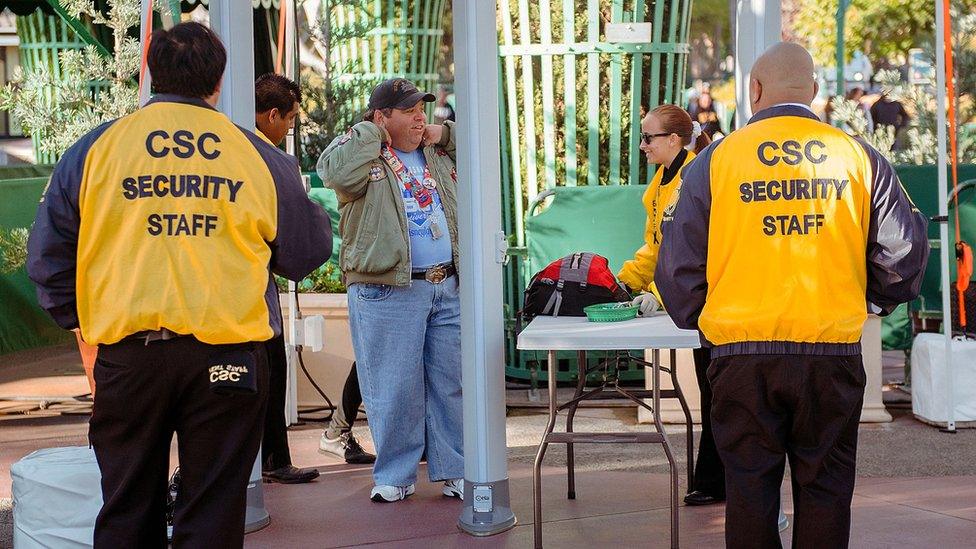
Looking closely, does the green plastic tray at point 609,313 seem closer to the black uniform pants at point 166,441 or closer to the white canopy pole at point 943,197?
the black uniform pants at point 166,441

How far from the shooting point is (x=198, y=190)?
3395 millimetres

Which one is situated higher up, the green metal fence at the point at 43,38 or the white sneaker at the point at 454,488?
the green metal fence at the point at 43,38

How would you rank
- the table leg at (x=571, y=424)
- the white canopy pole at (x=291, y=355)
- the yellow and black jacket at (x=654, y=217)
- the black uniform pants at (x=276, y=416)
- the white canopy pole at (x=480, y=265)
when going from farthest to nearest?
the white canopy pole at (x=291, y=355)
the black uniform pants at (x=276, y=416)
the table leg at (x=571, y=424)
the yellow and black jacket at (x=654, y=217)
the white canopy pole at (x=480, y=265)

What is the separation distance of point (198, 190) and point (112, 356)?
0.50 metres

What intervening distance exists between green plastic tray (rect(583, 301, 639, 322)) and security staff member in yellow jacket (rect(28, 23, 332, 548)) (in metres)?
1.82

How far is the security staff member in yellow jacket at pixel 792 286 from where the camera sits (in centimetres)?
355

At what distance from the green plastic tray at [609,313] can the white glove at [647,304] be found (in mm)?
66

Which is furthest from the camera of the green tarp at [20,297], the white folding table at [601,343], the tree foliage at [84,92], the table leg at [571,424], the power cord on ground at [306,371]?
the green tarp at [20,297]

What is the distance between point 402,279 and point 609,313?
3.13 feet

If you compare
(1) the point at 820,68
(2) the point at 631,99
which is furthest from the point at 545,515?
(1) the point at 820,68

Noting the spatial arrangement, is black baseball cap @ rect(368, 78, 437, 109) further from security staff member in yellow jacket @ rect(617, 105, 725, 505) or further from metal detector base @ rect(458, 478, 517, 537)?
metal detector base @ rect(458, 478, 517, 537)

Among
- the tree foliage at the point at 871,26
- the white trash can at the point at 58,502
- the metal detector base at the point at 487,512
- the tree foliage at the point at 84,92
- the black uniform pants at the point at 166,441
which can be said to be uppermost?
the tree foliage at the point at 871,26

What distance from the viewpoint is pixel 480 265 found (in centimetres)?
497

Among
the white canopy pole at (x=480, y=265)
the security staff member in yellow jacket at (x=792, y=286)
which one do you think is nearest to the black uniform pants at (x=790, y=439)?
the security staff member in yellow jacket at (x=792, y=286)
